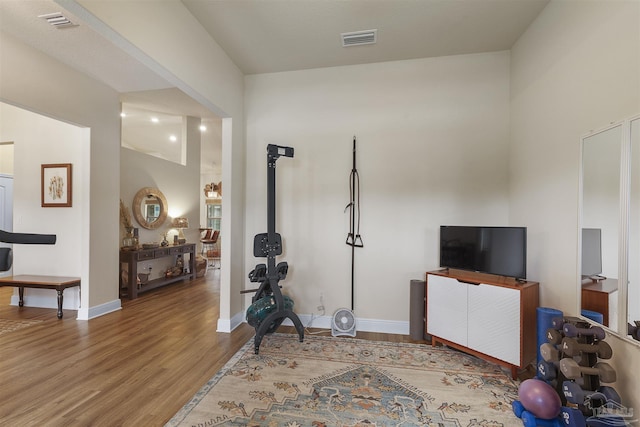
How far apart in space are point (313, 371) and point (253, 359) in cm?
58

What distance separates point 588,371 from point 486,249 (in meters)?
1.13

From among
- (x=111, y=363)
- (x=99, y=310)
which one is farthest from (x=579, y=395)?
(x=99, y=310)

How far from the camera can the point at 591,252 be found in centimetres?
187

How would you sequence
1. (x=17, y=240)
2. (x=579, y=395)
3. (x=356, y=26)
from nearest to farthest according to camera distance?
(x=17, y=240) → (x=579, y=395) → (x=356, y=26)

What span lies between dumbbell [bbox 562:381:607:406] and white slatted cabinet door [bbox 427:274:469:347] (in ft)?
3.14

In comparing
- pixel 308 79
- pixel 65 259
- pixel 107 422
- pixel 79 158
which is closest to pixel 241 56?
pixel 308 79

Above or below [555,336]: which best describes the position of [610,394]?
below

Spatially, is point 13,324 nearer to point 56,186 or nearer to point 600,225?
point 56,186

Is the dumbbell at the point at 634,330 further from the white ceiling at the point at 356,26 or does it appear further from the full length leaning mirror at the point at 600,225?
the white ceiling at the point at 356,26

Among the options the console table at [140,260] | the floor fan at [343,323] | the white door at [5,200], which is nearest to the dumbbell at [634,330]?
the floor fan at [343,323]

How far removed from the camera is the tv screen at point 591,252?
1.81 m

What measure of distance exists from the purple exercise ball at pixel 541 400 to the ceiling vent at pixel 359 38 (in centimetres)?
313

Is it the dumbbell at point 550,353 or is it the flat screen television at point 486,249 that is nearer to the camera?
the dumbbell at point 550,353

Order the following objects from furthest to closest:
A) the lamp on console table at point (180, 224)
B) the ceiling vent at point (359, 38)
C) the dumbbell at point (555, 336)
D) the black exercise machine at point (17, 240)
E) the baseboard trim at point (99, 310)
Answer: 1. the lamp on console table at point (180, 224)
2. the baseboard trim at point (99, 310)
3. the ceiling vent at point (359, 38)
4. the dumbbell at point (555, 336)
5. the black exercise machine at point (17, 240)
